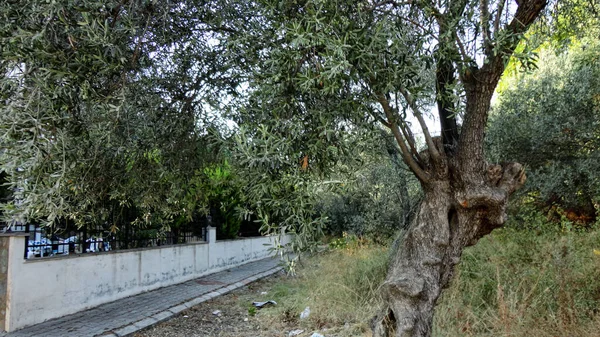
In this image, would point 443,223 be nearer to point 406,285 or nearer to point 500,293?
point 406,285

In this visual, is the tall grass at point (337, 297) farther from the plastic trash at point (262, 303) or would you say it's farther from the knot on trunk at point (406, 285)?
the knot on trunk at point (406, 285)

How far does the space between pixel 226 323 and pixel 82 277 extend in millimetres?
2843

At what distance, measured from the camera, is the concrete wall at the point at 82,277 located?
6473 millimetres

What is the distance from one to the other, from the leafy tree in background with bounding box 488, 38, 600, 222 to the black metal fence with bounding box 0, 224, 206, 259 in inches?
293

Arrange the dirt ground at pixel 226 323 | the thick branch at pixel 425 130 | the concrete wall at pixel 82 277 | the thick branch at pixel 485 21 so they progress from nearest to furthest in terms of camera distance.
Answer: the thick branch at pixel 425 130 → the thick branch at pixel 485 21 → the concrete wall at pixel 82 277 → the dirt ground at pixel 226 323

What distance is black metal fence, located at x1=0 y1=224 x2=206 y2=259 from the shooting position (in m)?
7.09

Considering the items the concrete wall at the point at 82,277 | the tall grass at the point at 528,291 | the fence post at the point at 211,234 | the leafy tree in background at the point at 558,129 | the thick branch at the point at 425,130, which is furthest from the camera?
the fence post at the point at 211,234

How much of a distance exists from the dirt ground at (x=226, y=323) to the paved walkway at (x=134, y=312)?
22 cm

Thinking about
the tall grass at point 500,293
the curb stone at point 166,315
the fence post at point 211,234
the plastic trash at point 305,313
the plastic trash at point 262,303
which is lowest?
the plastic trash at point 262,303

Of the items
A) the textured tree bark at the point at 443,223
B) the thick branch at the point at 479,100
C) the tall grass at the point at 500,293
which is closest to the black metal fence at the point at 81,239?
the tall grass at the point at 500,293

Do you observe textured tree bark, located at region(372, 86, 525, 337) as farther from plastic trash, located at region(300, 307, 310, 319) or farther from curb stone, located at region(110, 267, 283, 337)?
curb stone, located at region(110, 267, 283, 337)

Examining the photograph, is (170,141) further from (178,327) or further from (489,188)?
(178,327)

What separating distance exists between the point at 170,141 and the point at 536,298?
5.43m

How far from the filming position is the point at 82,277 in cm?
788
